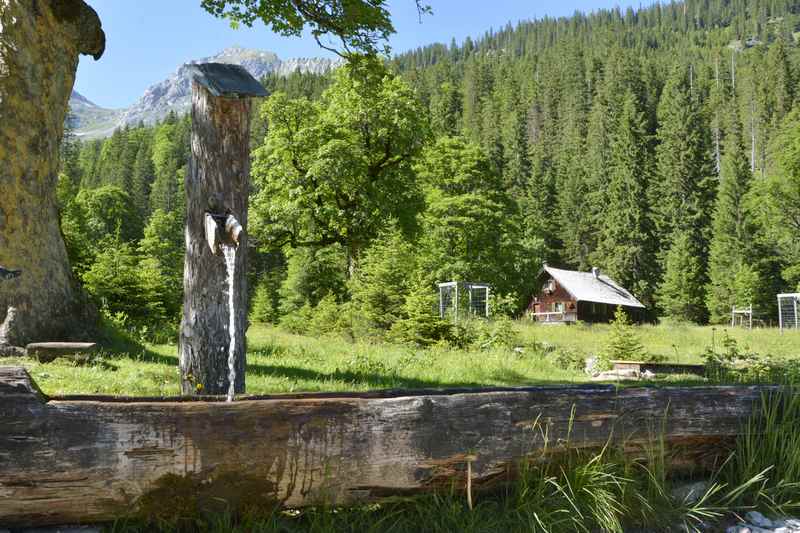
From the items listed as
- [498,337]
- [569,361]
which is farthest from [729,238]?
[569,361]

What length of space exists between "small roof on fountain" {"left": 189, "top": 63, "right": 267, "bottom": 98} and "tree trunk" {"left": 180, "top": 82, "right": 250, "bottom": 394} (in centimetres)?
13

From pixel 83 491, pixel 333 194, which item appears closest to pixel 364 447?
pixel 83 491

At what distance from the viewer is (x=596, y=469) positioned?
11.5 ft

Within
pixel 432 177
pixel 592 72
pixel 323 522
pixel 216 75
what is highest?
pixel 592 72

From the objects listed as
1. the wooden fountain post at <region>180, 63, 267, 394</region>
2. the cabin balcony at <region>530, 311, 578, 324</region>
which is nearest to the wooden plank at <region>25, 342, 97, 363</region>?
the wooden fountain post at <region>180, 63, 267, 394</region>

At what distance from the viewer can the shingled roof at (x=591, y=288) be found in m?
52.3

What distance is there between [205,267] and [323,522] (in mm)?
3017

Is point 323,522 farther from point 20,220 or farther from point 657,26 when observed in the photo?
point 657,26

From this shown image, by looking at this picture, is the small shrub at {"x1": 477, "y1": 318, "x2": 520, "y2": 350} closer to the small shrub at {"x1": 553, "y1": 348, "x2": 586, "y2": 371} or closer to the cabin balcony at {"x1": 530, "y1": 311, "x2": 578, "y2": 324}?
the small shrub at {"x1": 553, "y1": 348, "x2": 586, "y2": 371}

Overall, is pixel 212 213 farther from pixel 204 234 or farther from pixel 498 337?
pixel 498 337

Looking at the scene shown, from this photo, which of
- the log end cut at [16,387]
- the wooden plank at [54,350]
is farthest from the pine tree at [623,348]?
the log end cut at [16,387]

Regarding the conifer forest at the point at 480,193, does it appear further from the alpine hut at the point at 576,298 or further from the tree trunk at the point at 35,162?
the tree trunk at the point at 35,162

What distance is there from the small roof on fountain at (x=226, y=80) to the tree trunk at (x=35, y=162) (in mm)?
4674

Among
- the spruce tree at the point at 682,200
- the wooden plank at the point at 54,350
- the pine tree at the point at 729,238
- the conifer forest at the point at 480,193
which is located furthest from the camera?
the spruce tree at the point at 682,200
